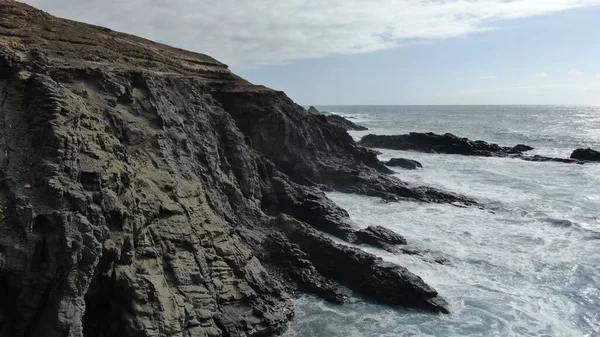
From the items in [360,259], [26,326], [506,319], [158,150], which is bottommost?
[506,319]

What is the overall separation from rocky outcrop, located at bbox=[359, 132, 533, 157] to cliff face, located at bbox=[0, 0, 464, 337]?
31865 millimetres

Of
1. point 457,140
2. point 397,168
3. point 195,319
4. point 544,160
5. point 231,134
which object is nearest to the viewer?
point 195,319

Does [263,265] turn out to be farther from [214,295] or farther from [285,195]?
[285,195]

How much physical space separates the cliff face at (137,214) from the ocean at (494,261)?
1.06 metres

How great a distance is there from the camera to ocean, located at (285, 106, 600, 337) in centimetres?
1385

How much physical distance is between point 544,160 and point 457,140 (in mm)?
9124

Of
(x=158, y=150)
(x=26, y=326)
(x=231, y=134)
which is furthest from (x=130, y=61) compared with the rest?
(x=26, y=326)

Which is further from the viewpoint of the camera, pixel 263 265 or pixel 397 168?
pixel 397 168

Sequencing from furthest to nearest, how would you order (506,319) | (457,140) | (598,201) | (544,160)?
(457,140)
(544,160)
(598,201)
(506,319)

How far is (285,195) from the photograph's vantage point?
23.0 metres

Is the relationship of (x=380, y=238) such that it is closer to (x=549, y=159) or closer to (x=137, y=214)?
(x=137, y=214)

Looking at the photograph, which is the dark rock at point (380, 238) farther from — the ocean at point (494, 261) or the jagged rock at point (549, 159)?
the jagged rock at point (549, 159)

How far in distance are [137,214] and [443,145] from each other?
46274 millimetres

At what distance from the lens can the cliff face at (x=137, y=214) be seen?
8.72 m
